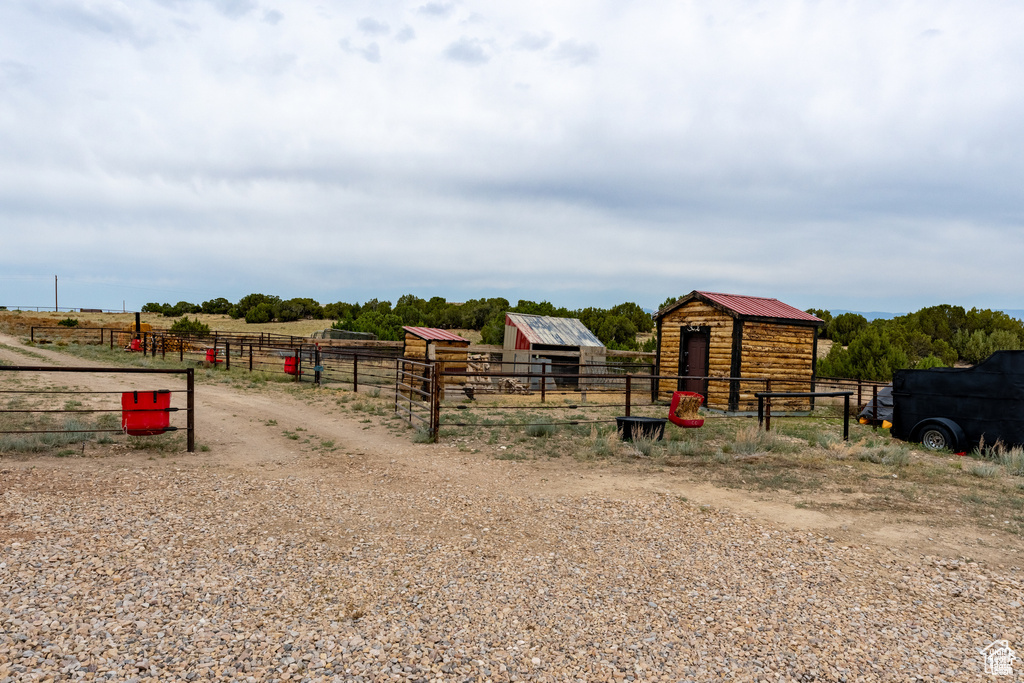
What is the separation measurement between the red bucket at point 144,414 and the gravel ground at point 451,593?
73.5 inches

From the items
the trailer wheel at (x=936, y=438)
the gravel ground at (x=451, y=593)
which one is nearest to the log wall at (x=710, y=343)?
the trailer wheel at (x=936, y=438)

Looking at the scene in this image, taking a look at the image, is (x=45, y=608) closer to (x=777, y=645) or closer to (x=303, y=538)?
(x=303, y=538)

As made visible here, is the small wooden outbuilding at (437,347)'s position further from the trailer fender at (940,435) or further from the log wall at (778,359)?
the trailer fender at (940,435)

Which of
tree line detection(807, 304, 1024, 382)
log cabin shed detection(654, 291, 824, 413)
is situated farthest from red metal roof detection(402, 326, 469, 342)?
tree line detection(807, 304, 1024, 382)

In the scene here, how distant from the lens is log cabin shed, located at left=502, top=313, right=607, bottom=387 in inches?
868

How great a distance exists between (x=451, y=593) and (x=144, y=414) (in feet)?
21.4

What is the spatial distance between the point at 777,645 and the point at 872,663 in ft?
1.79

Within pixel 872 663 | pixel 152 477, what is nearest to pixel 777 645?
pixel 872 663

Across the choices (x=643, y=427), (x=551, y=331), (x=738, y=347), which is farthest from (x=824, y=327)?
(x=643, y=427)

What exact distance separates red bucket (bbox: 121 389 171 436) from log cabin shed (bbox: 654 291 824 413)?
13.0m

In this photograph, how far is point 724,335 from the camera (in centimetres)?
1738

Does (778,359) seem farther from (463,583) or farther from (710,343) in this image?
(463,583)

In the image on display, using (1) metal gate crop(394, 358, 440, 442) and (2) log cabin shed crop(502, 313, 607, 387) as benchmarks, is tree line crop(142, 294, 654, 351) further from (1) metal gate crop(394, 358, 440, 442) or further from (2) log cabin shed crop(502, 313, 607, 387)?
(1) metal gate crop(394, 358, 440, 442)

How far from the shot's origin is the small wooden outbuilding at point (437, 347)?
17.2 m
